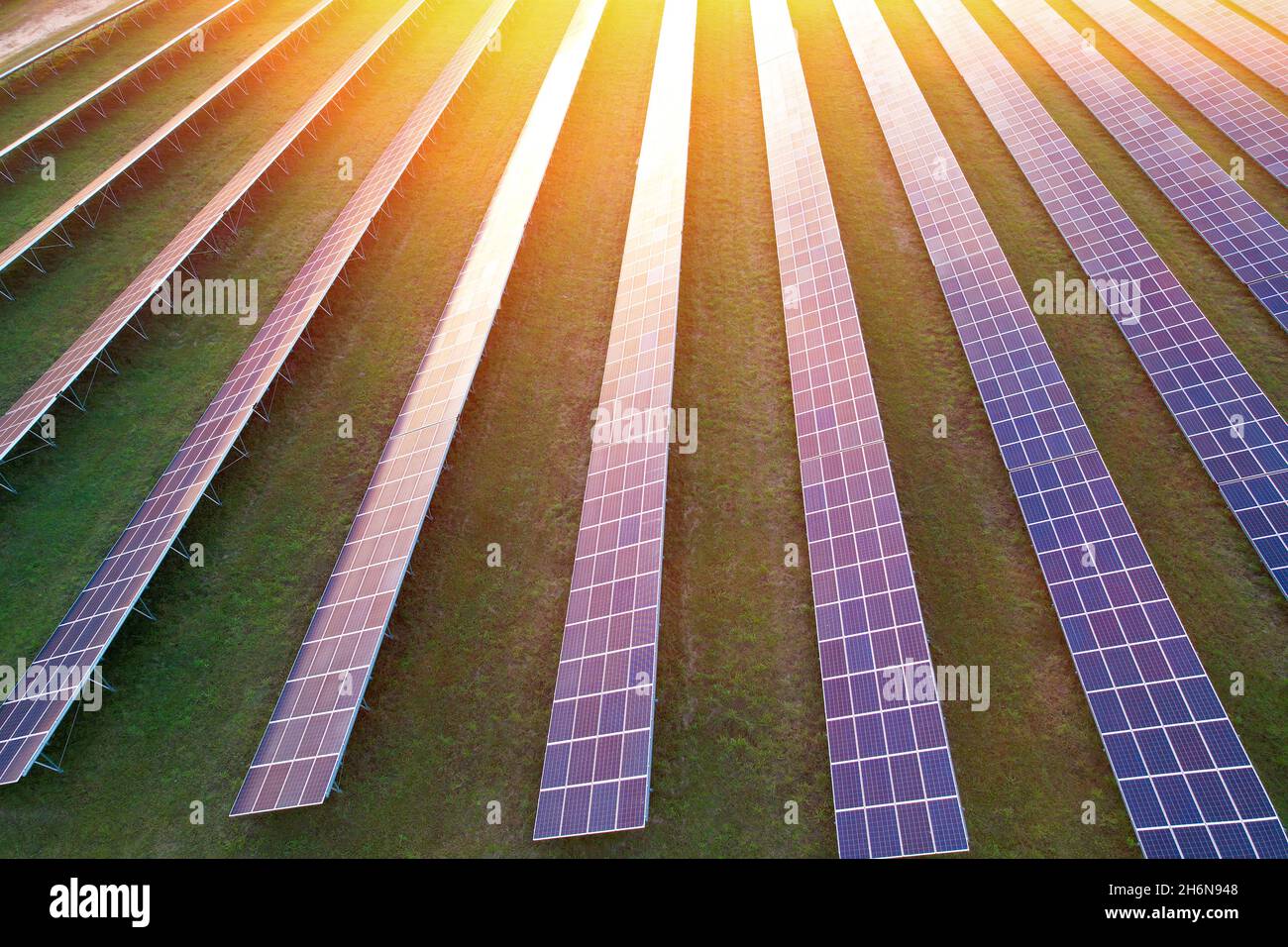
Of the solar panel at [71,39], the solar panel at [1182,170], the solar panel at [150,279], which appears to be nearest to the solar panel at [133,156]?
the solar panel at [150,279]

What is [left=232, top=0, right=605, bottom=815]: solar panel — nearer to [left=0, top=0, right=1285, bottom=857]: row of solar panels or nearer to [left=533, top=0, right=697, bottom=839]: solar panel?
[left=0, top=0, right=1285, bottom=857]: row of solar panels

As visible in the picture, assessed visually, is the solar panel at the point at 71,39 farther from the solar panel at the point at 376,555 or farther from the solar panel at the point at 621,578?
the solar panel at the point at 621,578

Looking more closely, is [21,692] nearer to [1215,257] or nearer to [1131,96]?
[1215,257]

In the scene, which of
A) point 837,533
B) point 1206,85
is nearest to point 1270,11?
point 1206,85

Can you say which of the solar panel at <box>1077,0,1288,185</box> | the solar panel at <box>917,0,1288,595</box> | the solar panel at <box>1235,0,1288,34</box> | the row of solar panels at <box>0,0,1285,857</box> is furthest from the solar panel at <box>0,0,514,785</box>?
the solar panel at <box>1235,0,1288,34</box>

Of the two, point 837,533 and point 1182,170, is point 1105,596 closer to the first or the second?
point 837,533
